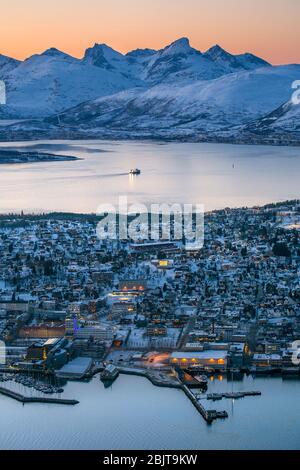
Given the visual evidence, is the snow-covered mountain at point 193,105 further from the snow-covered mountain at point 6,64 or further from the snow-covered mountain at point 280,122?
the snow-covered mountain at point 6,64

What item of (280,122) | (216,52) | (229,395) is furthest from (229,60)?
(229,395)

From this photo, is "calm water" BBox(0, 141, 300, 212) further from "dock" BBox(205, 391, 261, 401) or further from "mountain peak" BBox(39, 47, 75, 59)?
"mountain peak" BBox(39, 47, 75, 59)

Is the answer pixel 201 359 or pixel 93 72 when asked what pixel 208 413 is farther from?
pixel 93 72

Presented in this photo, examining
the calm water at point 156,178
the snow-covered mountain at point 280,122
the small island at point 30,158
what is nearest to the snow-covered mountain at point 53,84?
the snow-covered mountain at point 280,122

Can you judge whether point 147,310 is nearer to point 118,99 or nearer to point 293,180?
point 293,180

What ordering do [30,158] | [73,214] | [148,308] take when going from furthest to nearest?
[30,158] < [73,214] < [148,308]
